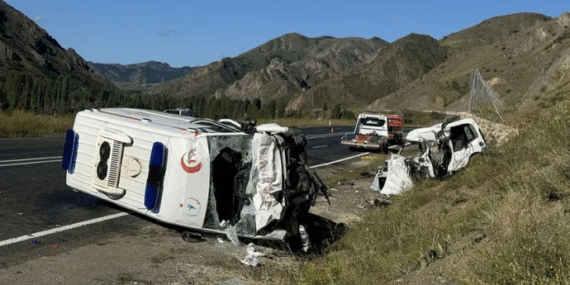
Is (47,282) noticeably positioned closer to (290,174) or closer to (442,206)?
(290,174)

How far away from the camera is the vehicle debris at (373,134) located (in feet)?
82.2

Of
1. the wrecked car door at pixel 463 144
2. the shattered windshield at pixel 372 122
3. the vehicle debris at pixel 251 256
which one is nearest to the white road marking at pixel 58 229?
the vehicle debris at pixel 251 256

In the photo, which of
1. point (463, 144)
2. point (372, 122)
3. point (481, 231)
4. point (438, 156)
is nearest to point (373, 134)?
point (372, 122)

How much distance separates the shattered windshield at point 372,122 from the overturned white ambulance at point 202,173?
61.8 feet

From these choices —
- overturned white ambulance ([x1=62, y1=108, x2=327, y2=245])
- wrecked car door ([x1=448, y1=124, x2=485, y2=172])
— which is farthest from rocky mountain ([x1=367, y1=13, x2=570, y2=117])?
overturned white ambulance ([x1=62, y1=108, x2=327, y2=245])

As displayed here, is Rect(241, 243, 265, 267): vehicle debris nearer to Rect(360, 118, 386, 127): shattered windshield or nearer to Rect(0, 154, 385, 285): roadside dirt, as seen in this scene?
Rect(0, 154, 385, 285): roadside dirt

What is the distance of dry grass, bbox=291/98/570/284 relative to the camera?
4.18 metres

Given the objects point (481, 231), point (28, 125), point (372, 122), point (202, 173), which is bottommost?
point (28, 125)

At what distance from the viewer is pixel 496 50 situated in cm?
11069

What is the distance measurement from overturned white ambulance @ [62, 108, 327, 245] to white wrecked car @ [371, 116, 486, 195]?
16.3 feet

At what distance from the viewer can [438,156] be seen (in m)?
12.9

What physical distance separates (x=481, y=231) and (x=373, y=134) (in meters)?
19.8

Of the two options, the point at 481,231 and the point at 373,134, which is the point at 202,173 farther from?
the point at 373,134

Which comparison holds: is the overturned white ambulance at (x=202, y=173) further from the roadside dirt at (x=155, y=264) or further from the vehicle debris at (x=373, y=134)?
the vehicle debris at (x=373, y=134)
